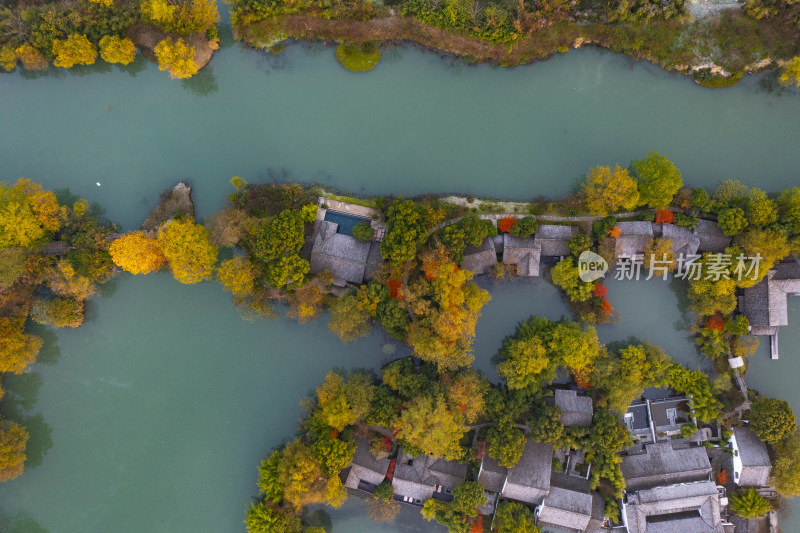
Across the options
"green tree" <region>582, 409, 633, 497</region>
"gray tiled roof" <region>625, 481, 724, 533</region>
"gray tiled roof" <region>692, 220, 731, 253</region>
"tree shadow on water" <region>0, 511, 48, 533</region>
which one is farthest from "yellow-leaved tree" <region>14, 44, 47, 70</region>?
"gray tiled roof" <region>625, 481, 724, 533</region>

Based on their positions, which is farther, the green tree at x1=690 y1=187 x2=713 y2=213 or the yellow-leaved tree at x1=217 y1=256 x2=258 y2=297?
the green tree at x1=690 y1=187 x2=713 y2=213

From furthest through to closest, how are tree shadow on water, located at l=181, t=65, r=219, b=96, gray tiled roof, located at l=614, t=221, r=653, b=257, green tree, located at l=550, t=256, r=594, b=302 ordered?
1. tree shadow on water, located at l=181, t=65, r=219, b=96
2. gray tiled roof, located at l=614, t=221, r=653, b=257
3. green tree, located at l=550, t=256, r=594, b=302

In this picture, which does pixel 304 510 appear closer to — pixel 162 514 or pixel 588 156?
pixel 162 514

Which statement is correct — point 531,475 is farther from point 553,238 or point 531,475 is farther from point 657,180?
point 657,180

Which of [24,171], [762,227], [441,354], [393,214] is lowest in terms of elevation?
[441,354]

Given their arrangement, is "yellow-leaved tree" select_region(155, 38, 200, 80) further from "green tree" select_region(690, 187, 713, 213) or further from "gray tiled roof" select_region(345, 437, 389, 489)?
"green tree" select_region(690, 187, 713, 213)

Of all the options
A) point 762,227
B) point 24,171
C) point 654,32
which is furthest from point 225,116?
point 762,227
